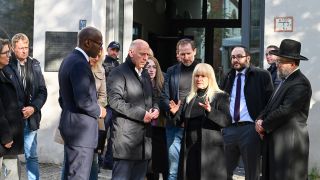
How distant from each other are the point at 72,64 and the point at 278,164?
7.93 feet

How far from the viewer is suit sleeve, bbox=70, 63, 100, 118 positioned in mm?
5555

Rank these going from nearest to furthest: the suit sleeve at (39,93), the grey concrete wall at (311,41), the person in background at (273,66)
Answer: the suit sleeve at (39,93), the person in background at (273,66), the grey concrete wall at (311,41)

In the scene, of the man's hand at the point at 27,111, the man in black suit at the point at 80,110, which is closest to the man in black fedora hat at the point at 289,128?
the man in black suit at the point at 80,110

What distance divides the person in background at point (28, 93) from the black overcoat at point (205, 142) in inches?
77.4

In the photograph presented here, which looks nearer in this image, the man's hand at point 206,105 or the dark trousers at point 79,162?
the dark trousers at point 79,162

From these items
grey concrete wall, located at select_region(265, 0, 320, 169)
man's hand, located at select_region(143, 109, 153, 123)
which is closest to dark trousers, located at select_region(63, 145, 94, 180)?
man's hand, located at select_region(143, 109, 153, 123)

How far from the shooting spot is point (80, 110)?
566cm

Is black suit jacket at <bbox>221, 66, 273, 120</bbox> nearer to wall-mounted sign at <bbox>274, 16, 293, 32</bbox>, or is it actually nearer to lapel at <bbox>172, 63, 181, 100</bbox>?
lapel at <bbox>172, 63, 181, 100</bbox>

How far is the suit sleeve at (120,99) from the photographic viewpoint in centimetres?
605

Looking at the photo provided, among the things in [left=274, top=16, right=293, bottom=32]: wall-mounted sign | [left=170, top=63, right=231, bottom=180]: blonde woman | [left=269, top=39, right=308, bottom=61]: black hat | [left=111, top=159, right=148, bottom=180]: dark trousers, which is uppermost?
[left=274, top=16, right=293, bottom=32]: wall-mounted sign

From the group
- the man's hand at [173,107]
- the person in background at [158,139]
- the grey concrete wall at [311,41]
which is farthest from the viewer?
the grey concrete wall at [311,41]

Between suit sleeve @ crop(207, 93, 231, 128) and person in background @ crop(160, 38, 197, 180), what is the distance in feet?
2.94

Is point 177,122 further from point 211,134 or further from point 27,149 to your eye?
point 27,149

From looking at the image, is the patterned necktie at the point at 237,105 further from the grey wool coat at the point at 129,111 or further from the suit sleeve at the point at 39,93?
the suit sleeve at the point at 39,93
